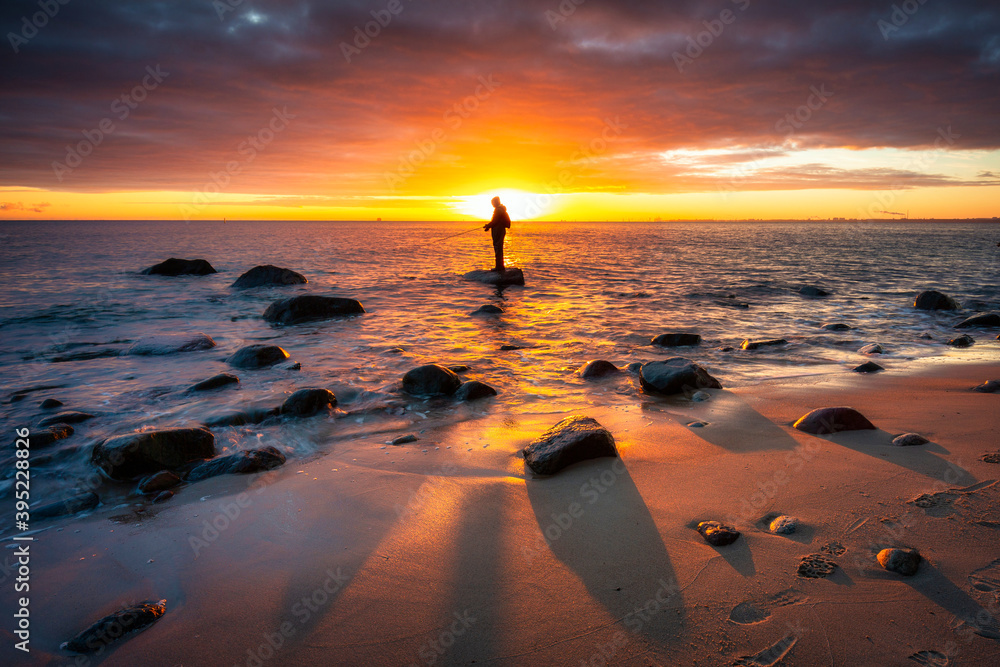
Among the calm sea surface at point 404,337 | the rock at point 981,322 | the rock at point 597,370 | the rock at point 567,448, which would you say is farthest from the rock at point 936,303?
the rock at point 567,448

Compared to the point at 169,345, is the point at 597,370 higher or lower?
lower

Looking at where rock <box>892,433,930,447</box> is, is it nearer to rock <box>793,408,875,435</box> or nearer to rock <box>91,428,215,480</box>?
rock <box>793,408,875,435</box>

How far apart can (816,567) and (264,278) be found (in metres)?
20.0

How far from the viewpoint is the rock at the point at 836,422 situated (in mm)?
4531

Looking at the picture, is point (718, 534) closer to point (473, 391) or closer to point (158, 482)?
point (473, 391)

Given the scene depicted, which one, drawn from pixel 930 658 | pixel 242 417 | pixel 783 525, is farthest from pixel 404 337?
pixel 930 658

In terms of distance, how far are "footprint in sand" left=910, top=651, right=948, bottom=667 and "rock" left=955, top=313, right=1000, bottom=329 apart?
11640 mm

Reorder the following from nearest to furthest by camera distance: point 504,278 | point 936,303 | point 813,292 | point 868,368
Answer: point 868,368 < point 936,303 < point 813,292 < point 504,278

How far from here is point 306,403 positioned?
5684 mm

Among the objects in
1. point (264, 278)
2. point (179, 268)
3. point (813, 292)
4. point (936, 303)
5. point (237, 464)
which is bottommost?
point (813, 292)

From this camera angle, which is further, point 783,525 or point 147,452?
point 147,452

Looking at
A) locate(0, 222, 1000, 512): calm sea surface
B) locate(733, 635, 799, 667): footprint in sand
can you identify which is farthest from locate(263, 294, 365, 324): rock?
locate(733, 635, 799, 667): footprint in sand

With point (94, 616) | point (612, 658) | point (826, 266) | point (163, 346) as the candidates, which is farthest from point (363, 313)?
point (826, 266)

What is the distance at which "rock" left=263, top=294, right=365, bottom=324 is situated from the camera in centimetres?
1175
